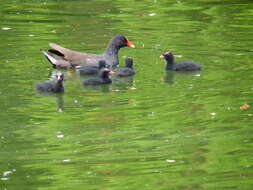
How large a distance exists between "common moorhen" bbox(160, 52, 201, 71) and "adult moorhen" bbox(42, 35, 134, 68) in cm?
113

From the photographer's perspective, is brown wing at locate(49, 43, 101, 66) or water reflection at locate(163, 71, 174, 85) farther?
brown wing at locate(49, 43, 101, 66)

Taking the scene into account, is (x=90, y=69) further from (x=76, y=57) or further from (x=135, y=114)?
(x=135, y=114)

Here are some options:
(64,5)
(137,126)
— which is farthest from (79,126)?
(64,5)

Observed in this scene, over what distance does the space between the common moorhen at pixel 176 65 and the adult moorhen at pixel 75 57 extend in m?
1.13

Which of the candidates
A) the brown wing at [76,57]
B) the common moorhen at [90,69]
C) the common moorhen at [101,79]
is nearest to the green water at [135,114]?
the common moorhen at [101,79]

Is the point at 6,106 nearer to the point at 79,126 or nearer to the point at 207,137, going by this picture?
the point at 79,126

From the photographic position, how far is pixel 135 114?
13.0 metres

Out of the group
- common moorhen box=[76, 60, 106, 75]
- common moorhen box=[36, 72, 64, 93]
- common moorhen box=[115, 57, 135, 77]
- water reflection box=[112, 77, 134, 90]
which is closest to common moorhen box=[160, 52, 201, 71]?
common moorhen box=[115, 57, 135, 77]

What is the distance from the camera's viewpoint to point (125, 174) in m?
10.6

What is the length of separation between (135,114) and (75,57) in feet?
12.4

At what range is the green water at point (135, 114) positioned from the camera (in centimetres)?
1067

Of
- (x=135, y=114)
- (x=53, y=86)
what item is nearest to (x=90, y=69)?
(x=53, y=86)

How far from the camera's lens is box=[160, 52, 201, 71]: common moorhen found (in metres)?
15.6

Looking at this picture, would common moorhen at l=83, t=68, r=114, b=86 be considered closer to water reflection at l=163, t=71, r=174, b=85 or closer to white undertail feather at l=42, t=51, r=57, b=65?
water reflection at l=163, t=71, r=174, b=85
